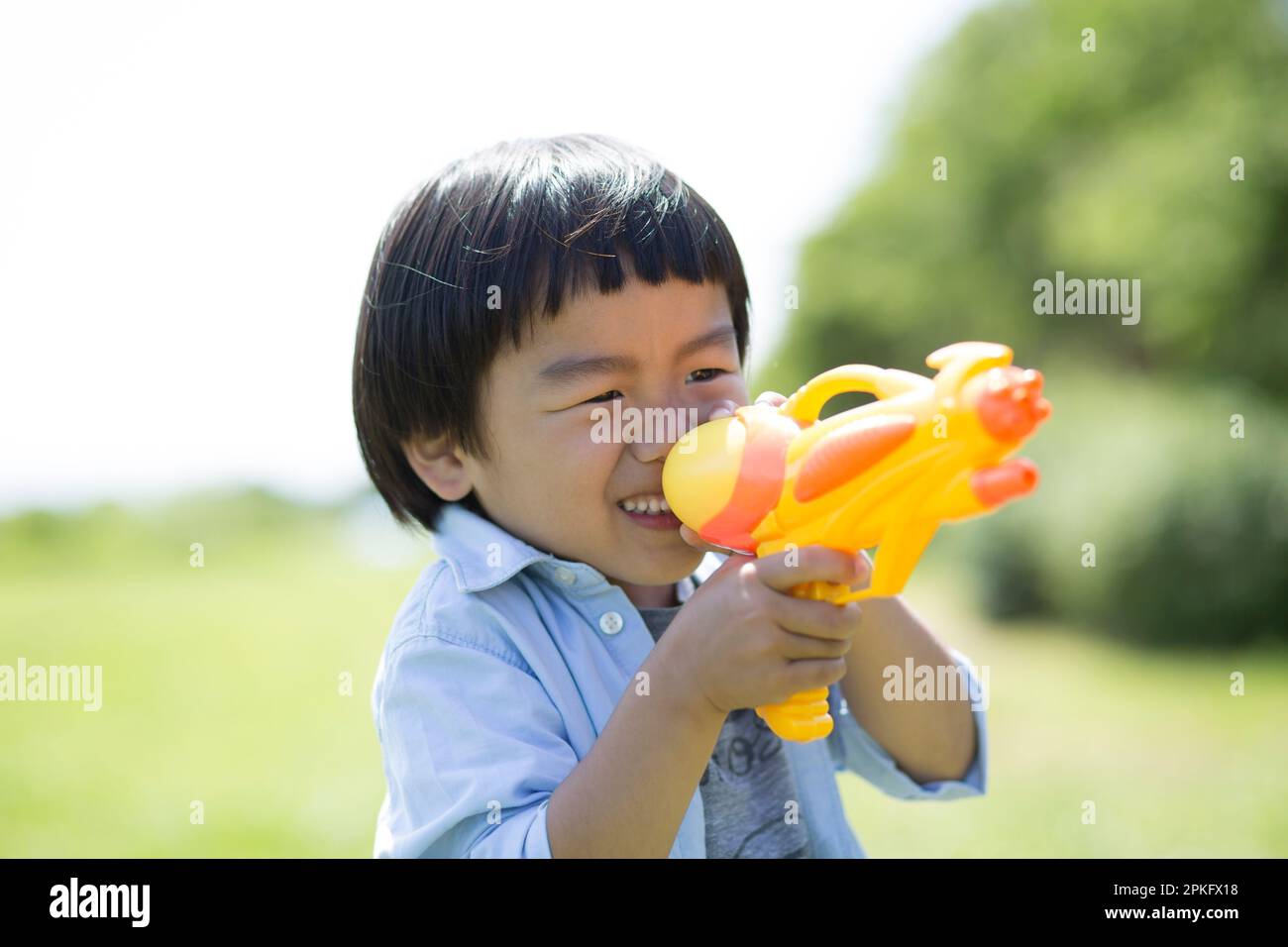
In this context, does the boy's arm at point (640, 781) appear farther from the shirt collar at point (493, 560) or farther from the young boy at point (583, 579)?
the shirt collar at point (493, 560)

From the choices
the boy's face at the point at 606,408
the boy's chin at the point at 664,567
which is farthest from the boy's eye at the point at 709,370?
the boy's chin at the point at 664,567

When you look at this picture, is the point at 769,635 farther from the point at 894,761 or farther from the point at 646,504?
the point at 894,761

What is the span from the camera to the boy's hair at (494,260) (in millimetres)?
1894

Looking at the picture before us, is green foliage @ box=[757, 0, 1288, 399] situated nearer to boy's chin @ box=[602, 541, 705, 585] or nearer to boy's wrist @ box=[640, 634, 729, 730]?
boy's chin @ box=[602, 541, 705, 585]

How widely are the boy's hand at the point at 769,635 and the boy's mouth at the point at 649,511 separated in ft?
0.98

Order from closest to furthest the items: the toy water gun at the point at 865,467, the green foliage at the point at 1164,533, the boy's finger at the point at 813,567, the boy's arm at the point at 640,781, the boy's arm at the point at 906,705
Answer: the toy water gun at the point at 865,467
the boy's finger at the point at 813,567
the boy's arm at the point at 640,781
the boy's arm at the point at 906,705
the green foliage at the point at 1164,533

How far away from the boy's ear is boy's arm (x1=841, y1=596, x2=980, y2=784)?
2.55 ft

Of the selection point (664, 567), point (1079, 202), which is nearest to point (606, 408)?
point (664, 567)

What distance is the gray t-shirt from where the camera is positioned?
202 centimetres

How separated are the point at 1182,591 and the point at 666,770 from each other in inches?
327

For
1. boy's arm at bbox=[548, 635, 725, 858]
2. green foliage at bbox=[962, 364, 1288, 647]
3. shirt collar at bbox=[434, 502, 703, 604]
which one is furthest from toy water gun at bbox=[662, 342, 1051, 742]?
green foliage at bbox=[962, 364, 1288, 647]

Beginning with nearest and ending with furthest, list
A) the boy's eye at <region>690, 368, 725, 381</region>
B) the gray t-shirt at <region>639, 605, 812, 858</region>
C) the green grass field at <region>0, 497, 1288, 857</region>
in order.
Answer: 1. the boy's eye at <region>690, 368, 725, 381</region>
2. the gray t-shirt at <region>639, 605, 812, 858</region>
3. the green grass field at <region>0, 497, 1288, 857</region>

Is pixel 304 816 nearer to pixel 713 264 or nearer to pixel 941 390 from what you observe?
pixel 713 264

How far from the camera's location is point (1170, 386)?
13711mm
